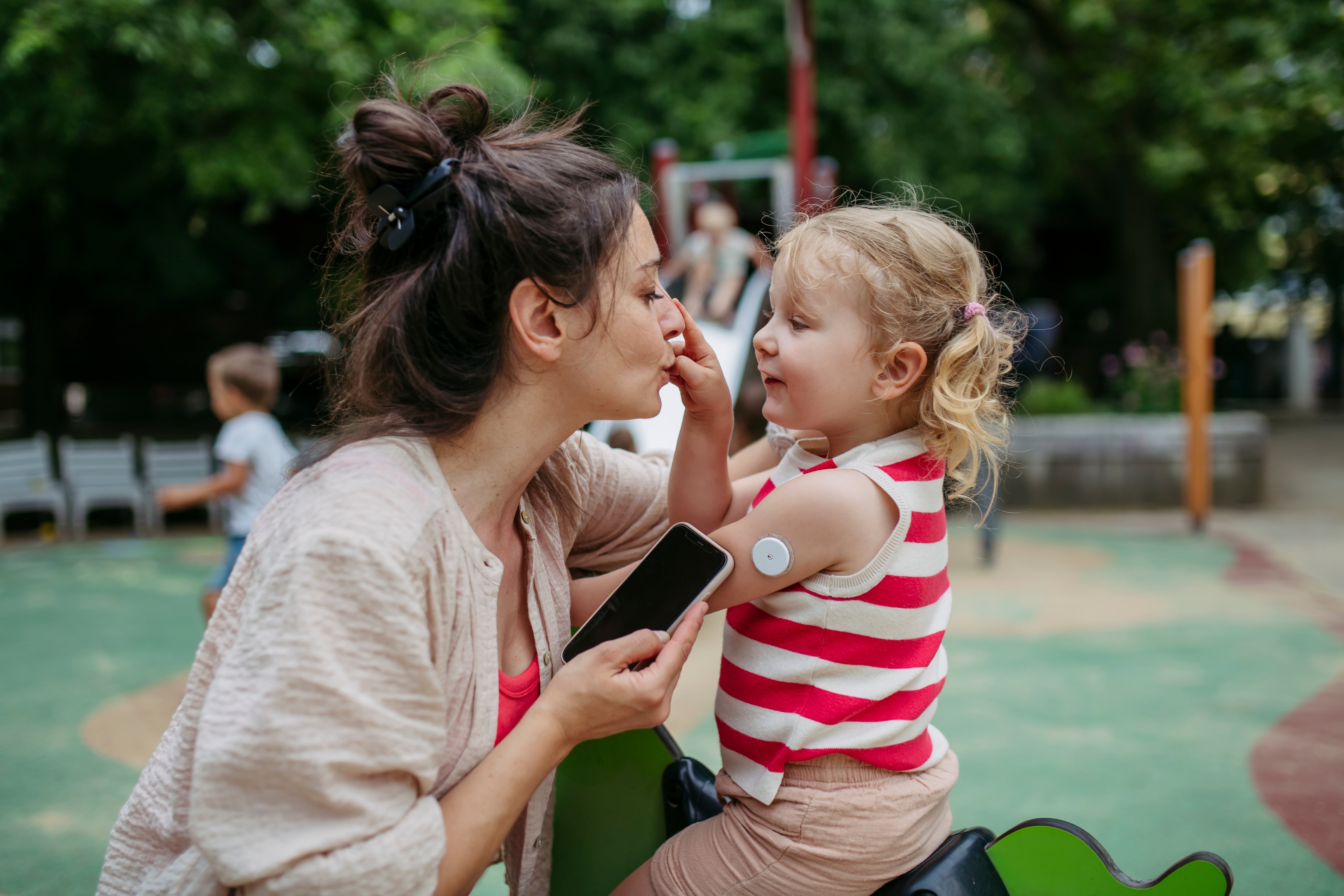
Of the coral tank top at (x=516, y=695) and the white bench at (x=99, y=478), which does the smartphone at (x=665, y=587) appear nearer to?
the coral tank top at (x=516, y=695)

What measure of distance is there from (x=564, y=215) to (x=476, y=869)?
0.82m

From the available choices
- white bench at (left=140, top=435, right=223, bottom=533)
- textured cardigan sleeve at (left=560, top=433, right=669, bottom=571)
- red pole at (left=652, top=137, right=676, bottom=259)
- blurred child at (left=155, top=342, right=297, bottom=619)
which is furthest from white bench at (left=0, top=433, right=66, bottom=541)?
textured cardigan sleeve at (left=560, top=433, right=669, bottom=571)

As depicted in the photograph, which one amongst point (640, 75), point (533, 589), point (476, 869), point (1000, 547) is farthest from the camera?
point (640, 75)

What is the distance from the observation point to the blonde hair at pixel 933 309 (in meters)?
1.40

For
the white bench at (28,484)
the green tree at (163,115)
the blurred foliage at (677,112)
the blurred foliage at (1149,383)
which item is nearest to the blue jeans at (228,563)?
the green tree at (163,115)

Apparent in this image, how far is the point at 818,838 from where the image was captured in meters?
1.29

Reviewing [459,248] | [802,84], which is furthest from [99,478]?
[459,248]

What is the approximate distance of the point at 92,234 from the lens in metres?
11.0

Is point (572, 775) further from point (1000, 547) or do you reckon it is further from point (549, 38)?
point (549, 38)

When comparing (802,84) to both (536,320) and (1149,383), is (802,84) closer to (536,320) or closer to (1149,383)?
(1149,383)

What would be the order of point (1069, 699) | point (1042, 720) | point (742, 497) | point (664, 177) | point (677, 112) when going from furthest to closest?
point (677, 112)
point (664, 177)
point (1069, 699)
point (1042, 720)
point (742, 497)

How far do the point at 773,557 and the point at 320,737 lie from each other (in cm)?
59

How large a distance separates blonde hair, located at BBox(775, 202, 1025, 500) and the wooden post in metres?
7.58

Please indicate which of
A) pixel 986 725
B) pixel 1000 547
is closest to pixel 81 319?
pixel 1000 547
